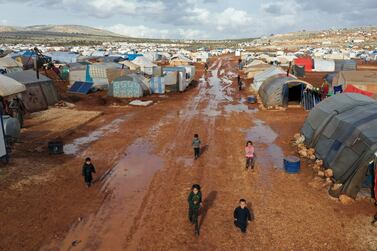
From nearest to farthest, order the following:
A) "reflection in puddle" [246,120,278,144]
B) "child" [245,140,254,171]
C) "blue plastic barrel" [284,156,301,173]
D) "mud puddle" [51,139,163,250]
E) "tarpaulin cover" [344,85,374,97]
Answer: "mud puddle" [51,139,163,250]
"child" [245,140,254,171]
"blue plastic barrel" [284,156,301,173]
"reflection in puddle" [246,120,278,144]
"tarpaulin cover" [344,85,374,97]

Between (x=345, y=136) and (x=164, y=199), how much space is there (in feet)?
32.9

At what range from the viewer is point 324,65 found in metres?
79.7

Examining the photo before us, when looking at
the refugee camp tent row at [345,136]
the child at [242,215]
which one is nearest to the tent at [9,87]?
the refugee camp tent row at [345,136]

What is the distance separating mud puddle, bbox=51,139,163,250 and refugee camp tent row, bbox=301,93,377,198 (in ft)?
30.1

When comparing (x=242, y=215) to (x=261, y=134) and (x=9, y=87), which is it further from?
(x=9, y=87)

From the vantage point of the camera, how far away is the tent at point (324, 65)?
78875 mm

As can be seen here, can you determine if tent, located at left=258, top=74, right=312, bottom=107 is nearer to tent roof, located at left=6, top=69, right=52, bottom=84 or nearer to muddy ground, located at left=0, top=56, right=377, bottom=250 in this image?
muddy ground, located at left=0, top=56, right=377, bottom=250

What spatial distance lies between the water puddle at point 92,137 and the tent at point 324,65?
195 ft

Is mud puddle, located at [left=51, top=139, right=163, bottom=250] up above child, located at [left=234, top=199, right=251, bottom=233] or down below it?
below

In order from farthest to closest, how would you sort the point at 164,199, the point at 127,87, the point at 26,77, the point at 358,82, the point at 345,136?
the point at 127,87 < the point at 358,82 < the point at 26,77 < the point at 345,136 < the point at 164,199

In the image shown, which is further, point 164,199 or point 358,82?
point 358,82

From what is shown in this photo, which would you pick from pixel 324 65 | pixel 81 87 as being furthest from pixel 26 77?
pixel 324 65

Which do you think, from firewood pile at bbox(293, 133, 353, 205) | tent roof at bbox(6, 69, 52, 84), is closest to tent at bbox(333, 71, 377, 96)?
firewood pile at bbox(293, 133, 353, 205)

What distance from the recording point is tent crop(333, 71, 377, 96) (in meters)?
36.0
